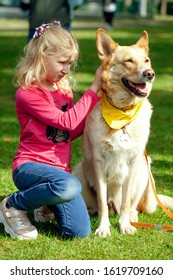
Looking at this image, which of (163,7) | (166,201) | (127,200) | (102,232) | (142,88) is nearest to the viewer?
(142,88)

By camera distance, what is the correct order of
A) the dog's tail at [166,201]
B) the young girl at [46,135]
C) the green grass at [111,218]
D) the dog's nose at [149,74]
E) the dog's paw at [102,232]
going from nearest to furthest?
the green grass at [111,218] → the dog's nose at [149,74] → the young girl at [46,135] → the dog's paw at [102,232] → the dog's tail at [166,201]

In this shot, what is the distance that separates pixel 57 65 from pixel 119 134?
2.37 feet

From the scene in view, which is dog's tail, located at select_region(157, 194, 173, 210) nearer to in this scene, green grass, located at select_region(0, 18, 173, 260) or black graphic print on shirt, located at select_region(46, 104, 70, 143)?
green grass, located at select_region(0, 18, 173, 260)

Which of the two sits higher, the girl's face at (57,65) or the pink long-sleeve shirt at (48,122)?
the girl's face at (57,65)

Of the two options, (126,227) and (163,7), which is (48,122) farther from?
(163,7)

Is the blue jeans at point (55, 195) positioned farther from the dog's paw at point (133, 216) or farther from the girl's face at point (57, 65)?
the girl's face at point (57, 65)

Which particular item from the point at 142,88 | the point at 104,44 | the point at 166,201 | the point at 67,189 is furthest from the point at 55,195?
the point at 166,201

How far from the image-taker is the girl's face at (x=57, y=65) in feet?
17.9

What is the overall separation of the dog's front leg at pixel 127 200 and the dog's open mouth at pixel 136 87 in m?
0.61

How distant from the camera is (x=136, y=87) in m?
5.43

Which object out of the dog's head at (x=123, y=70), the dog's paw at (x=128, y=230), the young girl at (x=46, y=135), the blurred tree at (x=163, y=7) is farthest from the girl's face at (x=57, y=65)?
the blurred tree at (x=163, y=7)

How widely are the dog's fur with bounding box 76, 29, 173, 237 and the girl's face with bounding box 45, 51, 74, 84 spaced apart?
278mm
